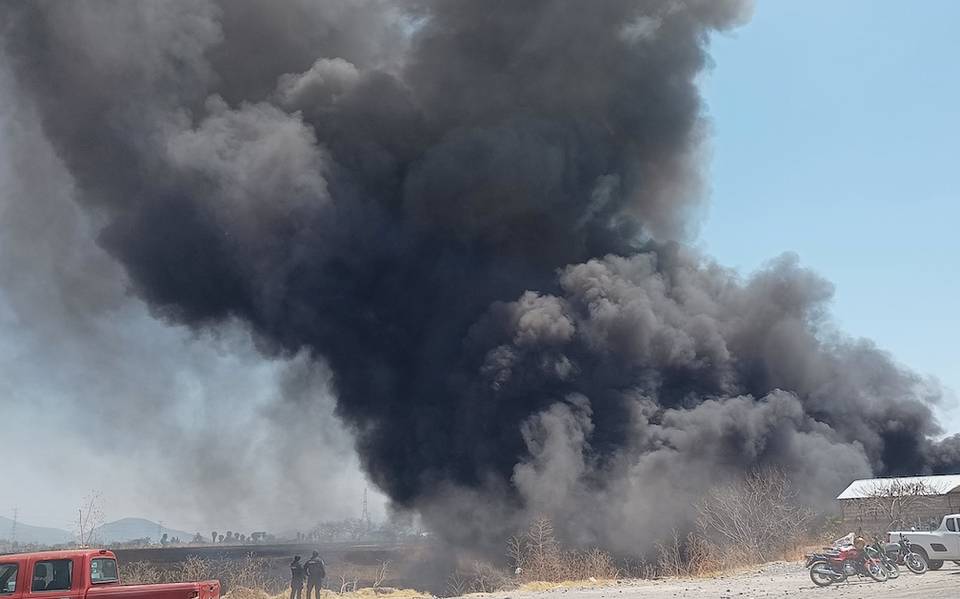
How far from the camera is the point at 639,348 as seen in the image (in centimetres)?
4944

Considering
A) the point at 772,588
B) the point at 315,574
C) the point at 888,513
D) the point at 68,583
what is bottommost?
the point at 772,588

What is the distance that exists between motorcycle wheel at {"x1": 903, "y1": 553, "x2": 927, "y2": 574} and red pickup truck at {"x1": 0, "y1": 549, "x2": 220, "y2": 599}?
73.2ft

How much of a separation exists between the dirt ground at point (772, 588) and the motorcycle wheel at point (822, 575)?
0.23m

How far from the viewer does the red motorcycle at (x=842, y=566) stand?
77.2 feet

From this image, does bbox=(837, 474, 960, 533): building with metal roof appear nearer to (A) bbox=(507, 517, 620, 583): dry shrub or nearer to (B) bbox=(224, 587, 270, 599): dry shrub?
(A) bbox=(507, 517, 620, 583): dry shrub

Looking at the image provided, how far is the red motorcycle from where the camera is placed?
23523 mm

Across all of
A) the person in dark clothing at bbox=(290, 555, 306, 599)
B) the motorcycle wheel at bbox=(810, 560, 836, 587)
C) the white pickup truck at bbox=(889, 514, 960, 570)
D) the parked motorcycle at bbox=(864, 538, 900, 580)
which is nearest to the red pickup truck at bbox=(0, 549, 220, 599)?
the person in dark clothing at bbox=(290, 555, 306, 599)

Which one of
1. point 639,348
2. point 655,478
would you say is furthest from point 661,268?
point 655,478

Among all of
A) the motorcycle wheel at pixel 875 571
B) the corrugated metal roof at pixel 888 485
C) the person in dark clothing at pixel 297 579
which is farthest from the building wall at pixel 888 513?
the person in dark clothing at pixel 297 579

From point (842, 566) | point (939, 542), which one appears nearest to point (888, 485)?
point (939, 542)

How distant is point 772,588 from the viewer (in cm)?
2317

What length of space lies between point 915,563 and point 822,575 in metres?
5.54

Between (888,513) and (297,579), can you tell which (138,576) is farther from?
(888,513)

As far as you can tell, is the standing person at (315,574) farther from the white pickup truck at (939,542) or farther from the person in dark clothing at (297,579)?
the white pickup truck at (939,542)
